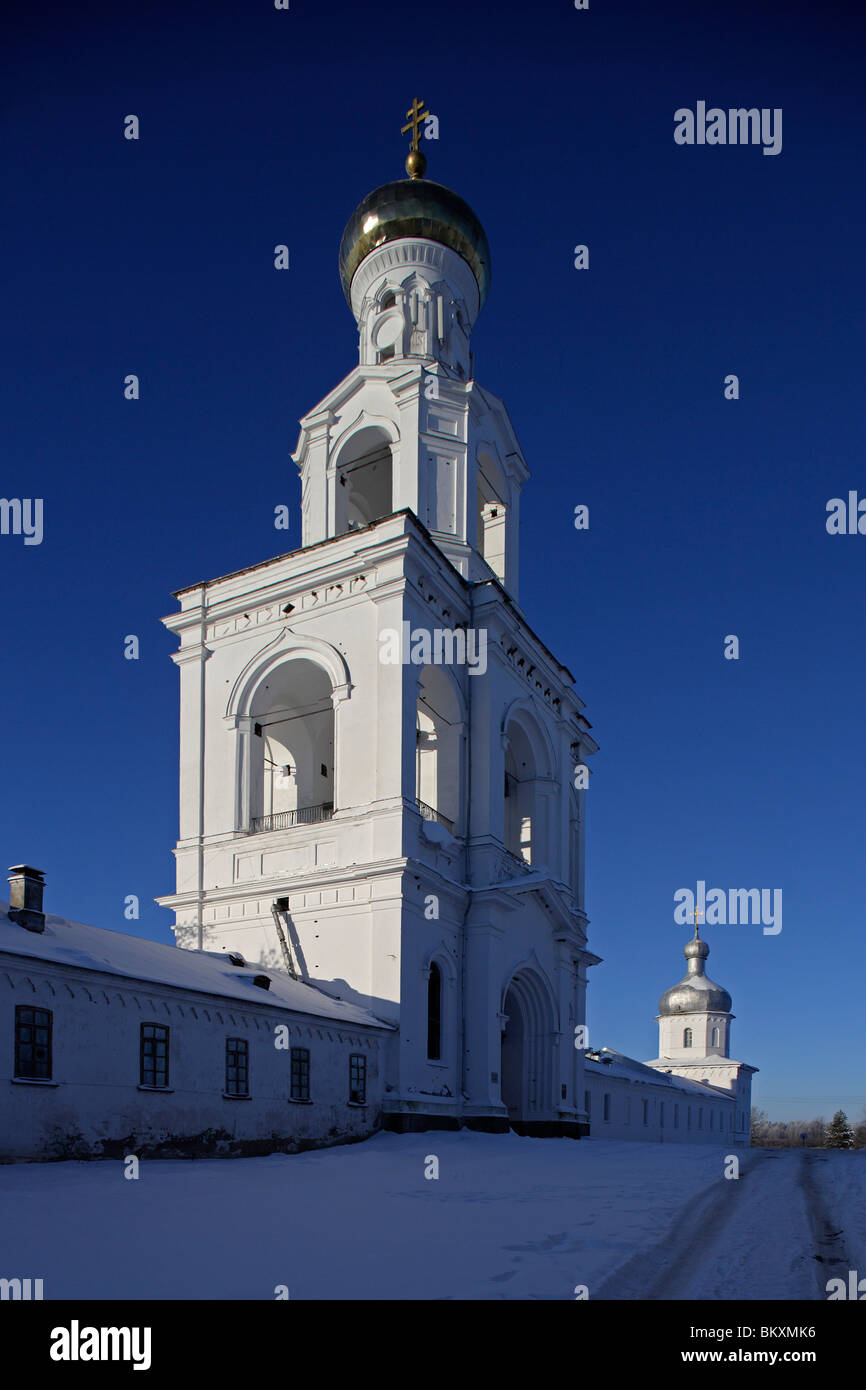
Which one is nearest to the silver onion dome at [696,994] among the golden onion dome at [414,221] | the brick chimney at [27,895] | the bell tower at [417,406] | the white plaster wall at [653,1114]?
the white plaster wall at [653,1114]

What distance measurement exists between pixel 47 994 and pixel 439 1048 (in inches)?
464

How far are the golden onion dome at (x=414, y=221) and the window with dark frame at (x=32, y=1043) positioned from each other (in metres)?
25.8

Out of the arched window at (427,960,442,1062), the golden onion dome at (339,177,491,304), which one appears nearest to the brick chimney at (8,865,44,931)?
the arched window at (427,960,442,1062)

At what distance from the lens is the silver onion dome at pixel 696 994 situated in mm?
78750

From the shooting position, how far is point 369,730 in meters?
24.0

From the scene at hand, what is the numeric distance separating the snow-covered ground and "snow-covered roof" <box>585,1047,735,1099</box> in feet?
106

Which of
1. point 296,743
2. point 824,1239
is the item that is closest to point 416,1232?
point 824,1239

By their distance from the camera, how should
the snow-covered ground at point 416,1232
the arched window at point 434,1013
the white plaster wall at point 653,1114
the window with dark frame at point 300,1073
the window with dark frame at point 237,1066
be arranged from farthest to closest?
the white plaster wall at point 653,1114
the arched window at point 434,1013
the window with dark frame at point 300,1073
the window with dark frame at point 237,1066
the snow-covered ground at point 416,1232

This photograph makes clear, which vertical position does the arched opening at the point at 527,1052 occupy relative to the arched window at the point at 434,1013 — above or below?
below

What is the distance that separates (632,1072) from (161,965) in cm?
4195

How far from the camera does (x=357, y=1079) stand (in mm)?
20406

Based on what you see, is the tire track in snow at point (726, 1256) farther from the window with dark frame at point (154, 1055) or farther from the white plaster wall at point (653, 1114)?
the white plaster wall at point (653, 1114)

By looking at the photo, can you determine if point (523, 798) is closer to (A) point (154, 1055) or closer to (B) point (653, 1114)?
(A) point (154, 1055)
